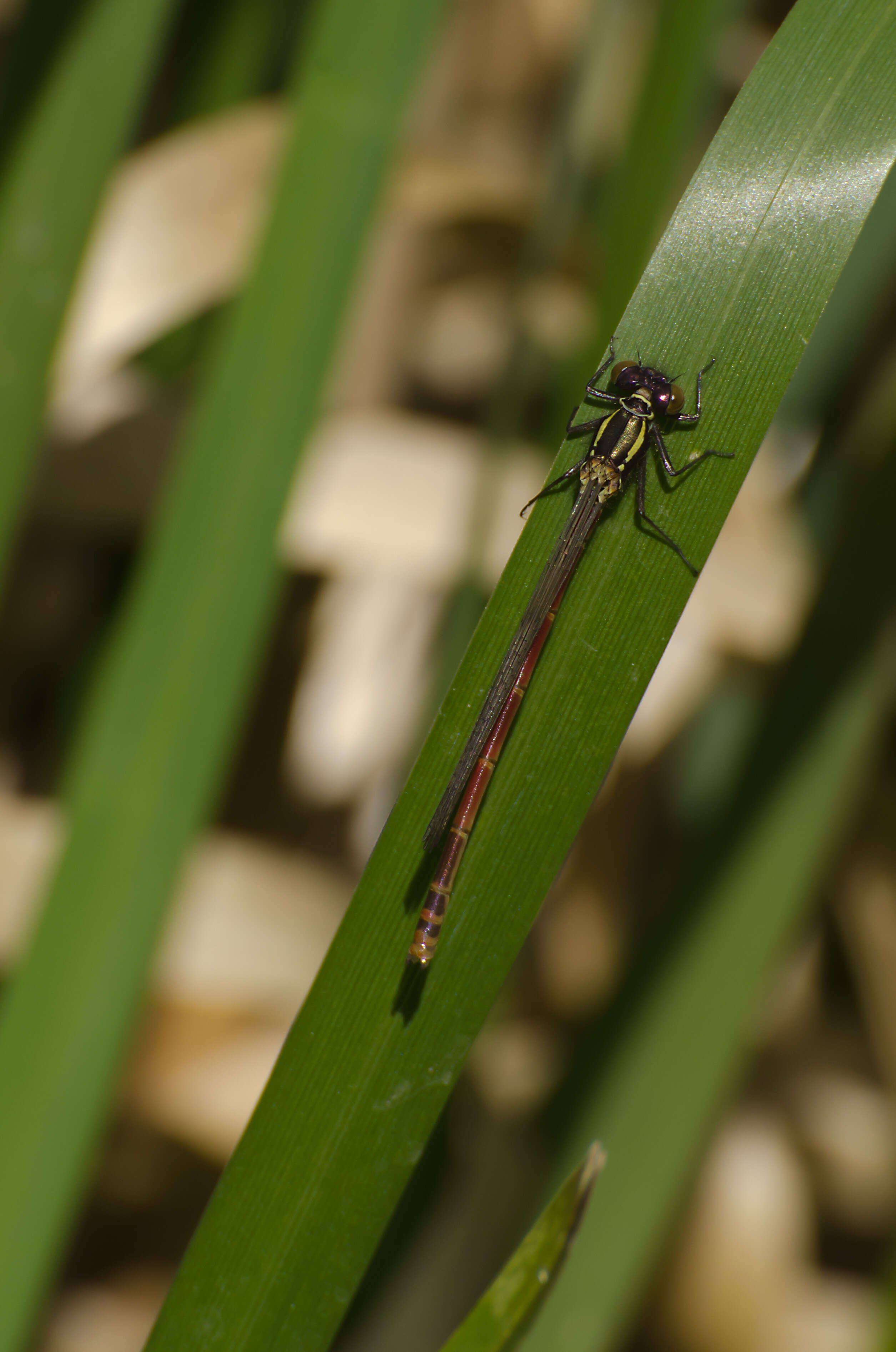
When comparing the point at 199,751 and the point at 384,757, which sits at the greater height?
the point at 199,751

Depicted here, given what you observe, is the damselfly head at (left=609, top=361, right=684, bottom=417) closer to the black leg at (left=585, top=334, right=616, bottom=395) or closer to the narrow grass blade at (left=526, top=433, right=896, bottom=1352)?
the black leg at (left=585, top=334, right=616, bottom=395)

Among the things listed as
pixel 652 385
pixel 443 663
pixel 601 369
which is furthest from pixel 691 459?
pixel 443 663

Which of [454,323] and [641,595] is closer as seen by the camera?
[641,595]

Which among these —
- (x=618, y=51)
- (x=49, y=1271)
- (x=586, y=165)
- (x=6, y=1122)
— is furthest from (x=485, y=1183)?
(x=618, y=51)

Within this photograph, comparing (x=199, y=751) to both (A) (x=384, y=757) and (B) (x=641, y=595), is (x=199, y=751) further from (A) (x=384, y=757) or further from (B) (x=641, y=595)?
(A) (x=384, y=757)

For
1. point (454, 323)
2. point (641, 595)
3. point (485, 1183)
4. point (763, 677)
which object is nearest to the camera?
point (641, 595)

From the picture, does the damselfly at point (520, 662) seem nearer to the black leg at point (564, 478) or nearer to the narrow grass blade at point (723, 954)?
the black leg at point (564, 478)
